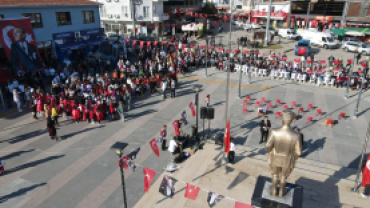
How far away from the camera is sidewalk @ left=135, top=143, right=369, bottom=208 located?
9.67m

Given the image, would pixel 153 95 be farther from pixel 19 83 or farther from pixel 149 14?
pixel 149 14

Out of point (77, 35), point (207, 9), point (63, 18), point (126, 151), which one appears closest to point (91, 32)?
point (77, 35)

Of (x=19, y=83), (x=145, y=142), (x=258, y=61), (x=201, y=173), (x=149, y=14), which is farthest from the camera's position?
(x=149, y=14)

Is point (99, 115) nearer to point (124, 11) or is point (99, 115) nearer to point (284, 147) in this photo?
point (284, 147)

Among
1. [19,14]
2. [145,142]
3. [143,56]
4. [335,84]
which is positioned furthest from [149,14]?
[145,142]

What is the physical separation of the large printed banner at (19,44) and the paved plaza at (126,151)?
544 cm

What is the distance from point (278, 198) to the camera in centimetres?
802

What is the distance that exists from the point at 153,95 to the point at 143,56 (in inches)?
371

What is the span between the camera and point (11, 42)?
803 inches

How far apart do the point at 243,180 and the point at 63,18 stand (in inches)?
1012

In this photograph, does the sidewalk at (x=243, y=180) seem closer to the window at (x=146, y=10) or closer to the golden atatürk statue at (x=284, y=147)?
the golden atatürk statue at (x=284, y=147)

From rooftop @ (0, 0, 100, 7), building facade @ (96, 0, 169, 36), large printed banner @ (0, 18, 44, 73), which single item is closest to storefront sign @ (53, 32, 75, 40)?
rooftop @ (0, 0, 100, 7)

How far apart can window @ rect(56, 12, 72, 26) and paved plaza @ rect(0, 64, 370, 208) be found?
522 inches

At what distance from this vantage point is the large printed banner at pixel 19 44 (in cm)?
2000
